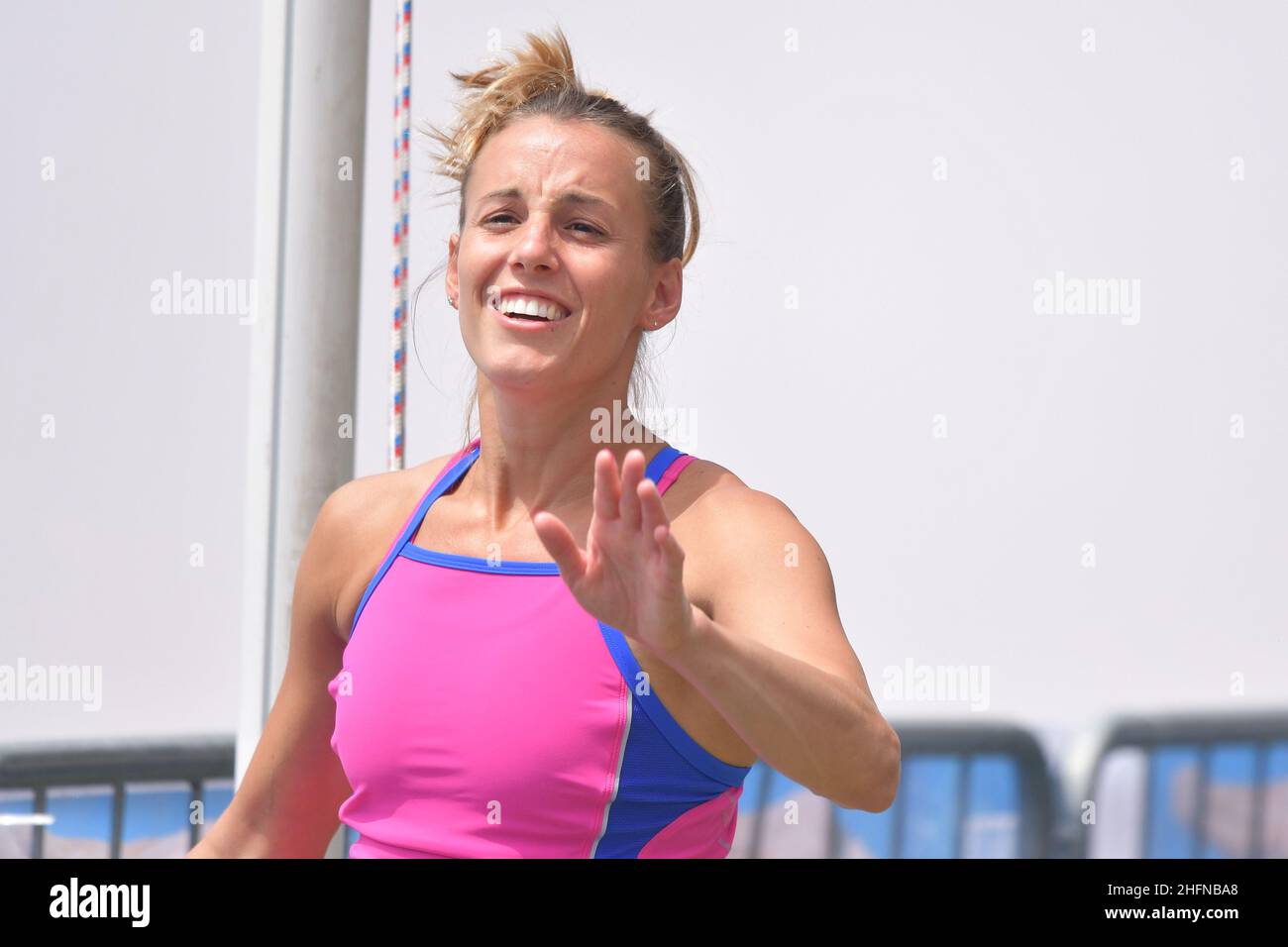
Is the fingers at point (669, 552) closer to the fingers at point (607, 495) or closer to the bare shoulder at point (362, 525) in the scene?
the fingers at point (607, 495)

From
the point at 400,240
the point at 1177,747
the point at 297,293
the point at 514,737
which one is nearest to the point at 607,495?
the point at 514,737

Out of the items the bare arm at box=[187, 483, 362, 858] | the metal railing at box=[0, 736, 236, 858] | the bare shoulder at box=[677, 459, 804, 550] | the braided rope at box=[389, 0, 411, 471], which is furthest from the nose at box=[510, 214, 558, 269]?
the metal railing at box=[0, 736, 236, 858]

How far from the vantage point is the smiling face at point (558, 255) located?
1.27 metres

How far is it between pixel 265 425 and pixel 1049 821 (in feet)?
6.74

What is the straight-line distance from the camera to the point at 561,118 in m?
1.35

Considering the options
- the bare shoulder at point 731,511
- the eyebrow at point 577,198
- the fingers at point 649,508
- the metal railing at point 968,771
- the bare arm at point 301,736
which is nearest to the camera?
the fingers at point 649,508

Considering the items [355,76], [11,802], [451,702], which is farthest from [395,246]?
[11,802]

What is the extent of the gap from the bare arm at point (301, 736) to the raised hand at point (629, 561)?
0.53 m

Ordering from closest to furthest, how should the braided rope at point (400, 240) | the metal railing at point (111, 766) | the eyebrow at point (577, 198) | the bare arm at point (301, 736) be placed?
the eyebrow at point (577, 198) → the bare arm at point (301, 736) → the braided rope at point (400, 240) → the metal railing at point (111, 766)

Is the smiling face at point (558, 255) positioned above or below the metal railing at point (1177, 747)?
above

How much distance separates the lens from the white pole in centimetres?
183

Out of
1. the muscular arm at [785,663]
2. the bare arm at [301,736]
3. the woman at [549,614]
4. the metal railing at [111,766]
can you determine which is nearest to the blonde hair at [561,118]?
the woman at [549,614]

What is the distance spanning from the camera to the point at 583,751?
1.16 m
